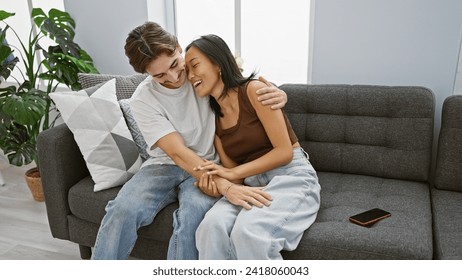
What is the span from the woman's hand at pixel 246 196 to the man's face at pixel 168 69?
47 centimetres

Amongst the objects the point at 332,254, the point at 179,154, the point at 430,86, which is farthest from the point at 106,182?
the point at 430,86

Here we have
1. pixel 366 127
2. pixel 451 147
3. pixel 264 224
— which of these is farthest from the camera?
pixel 366 127

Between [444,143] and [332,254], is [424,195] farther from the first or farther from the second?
[332,254]

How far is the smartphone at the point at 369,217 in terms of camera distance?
1473 mm

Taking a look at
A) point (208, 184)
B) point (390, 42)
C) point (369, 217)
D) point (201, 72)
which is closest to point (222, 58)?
point (201, 72)

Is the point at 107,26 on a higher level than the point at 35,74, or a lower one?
higher

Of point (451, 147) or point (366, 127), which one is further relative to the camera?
point (366, 127)

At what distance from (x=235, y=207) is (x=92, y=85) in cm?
115

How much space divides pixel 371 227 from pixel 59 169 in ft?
4.39

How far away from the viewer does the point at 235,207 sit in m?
1.47

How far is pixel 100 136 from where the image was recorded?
1860 millimetres

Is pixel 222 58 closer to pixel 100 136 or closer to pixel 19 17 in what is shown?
pixel 100 136

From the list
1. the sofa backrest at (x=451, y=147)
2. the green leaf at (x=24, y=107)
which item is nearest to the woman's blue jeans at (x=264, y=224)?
the sofa backrest at (x=451, y=147)

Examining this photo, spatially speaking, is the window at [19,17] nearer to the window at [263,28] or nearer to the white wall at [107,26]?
the white wall at [107,26]
